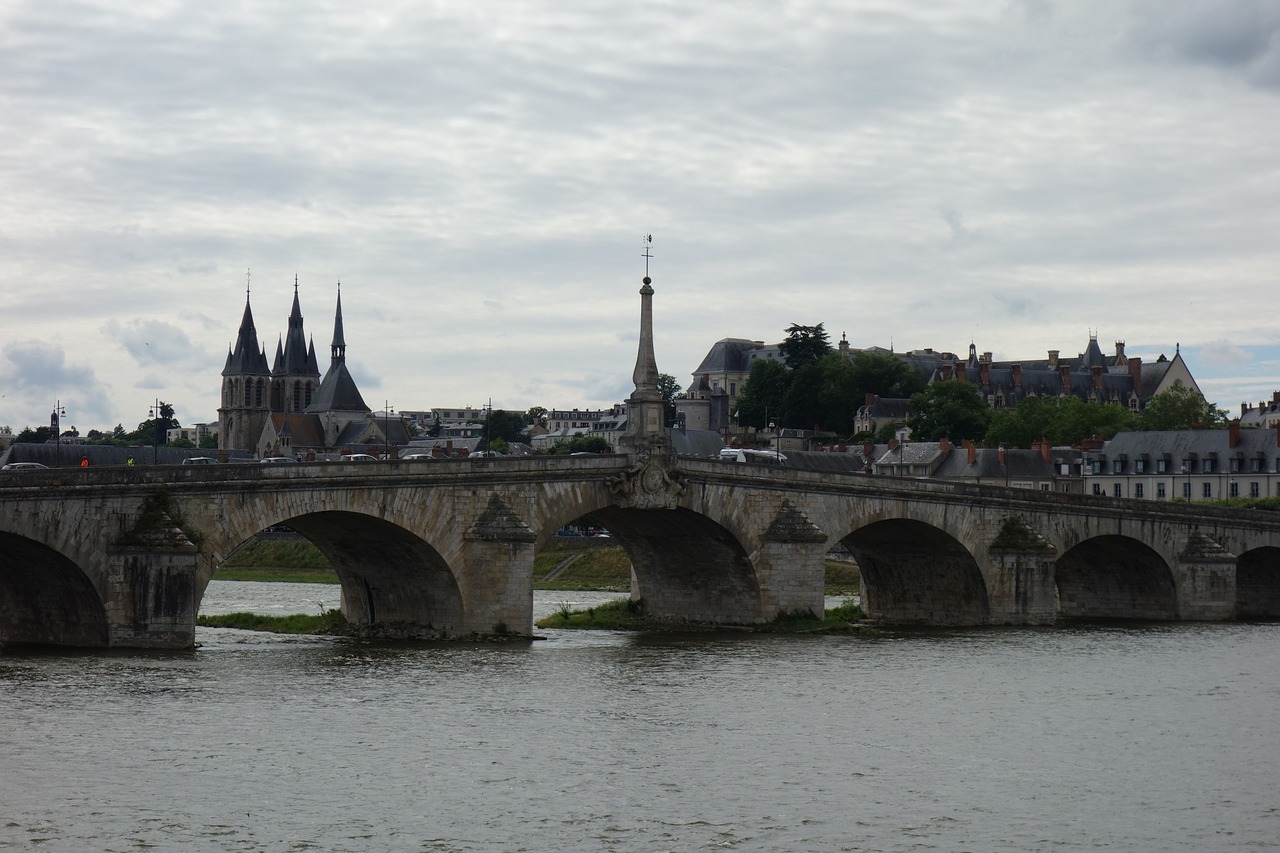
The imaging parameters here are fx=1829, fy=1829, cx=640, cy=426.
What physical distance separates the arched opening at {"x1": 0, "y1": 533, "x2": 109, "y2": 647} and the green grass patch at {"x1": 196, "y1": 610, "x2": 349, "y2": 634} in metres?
10.6

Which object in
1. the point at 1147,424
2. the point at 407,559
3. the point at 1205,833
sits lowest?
the point at 1205,833

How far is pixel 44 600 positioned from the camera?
47781 mm

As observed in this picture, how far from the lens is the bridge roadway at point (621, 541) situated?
45.7m

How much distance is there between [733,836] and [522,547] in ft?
85.2

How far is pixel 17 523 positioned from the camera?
4356 centimetres

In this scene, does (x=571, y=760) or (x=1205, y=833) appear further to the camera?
(x=571, y=760)

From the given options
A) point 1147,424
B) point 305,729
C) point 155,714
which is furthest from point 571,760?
point 1147,424

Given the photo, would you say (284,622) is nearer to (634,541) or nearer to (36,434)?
(634,541)

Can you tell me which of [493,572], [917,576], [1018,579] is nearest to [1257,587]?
[1018,579]

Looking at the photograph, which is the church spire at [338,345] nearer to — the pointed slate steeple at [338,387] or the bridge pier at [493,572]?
the pointed slate steeple at [338,387]

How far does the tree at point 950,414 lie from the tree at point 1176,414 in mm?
12431

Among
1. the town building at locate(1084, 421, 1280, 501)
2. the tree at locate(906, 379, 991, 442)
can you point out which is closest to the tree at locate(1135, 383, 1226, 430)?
the tree at locate(906, 379, 991, 442)

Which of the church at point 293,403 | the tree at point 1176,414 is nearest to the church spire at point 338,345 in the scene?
the church at point 293,403

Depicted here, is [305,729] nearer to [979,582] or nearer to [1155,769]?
[1155,769]
